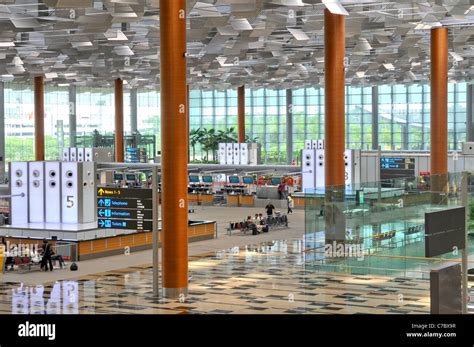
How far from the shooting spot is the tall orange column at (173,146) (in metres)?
22.7

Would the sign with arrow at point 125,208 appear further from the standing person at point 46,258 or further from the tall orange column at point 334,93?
the tall orange column at point 334,93

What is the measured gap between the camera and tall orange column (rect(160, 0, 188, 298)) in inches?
892

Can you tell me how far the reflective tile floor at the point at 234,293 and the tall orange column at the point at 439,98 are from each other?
11.2 m

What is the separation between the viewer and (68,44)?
40656 millimetres

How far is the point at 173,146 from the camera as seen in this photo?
22.9m

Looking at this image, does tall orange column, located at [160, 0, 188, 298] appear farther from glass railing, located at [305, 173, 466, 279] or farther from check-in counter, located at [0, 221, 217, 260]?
check-in counter, located at [0, 221, 217, 260]

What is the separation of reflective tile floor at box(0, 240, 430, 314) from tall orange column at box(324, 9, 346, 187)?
3.97m

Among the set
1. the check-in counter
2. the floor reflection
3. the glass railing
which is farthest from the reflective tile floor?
the check-in counter

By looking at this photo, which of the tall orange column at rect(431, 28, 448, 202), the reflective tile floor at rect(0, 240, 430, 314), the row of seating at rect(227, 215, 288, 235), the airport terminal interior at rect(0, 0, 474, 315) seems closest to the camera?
the reflective tile floor at rect(0, 240, 430, 314)

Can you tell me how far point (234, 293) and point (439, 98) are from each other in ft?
58.3

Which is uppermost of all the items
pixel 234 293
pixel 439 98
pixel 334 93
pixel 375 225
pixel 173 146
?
pixel 439 98

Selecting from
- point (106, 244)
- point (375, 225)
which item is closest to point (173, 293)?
point (375, 225)

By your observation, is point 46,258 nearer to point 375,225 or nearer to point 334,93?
point 375,225
